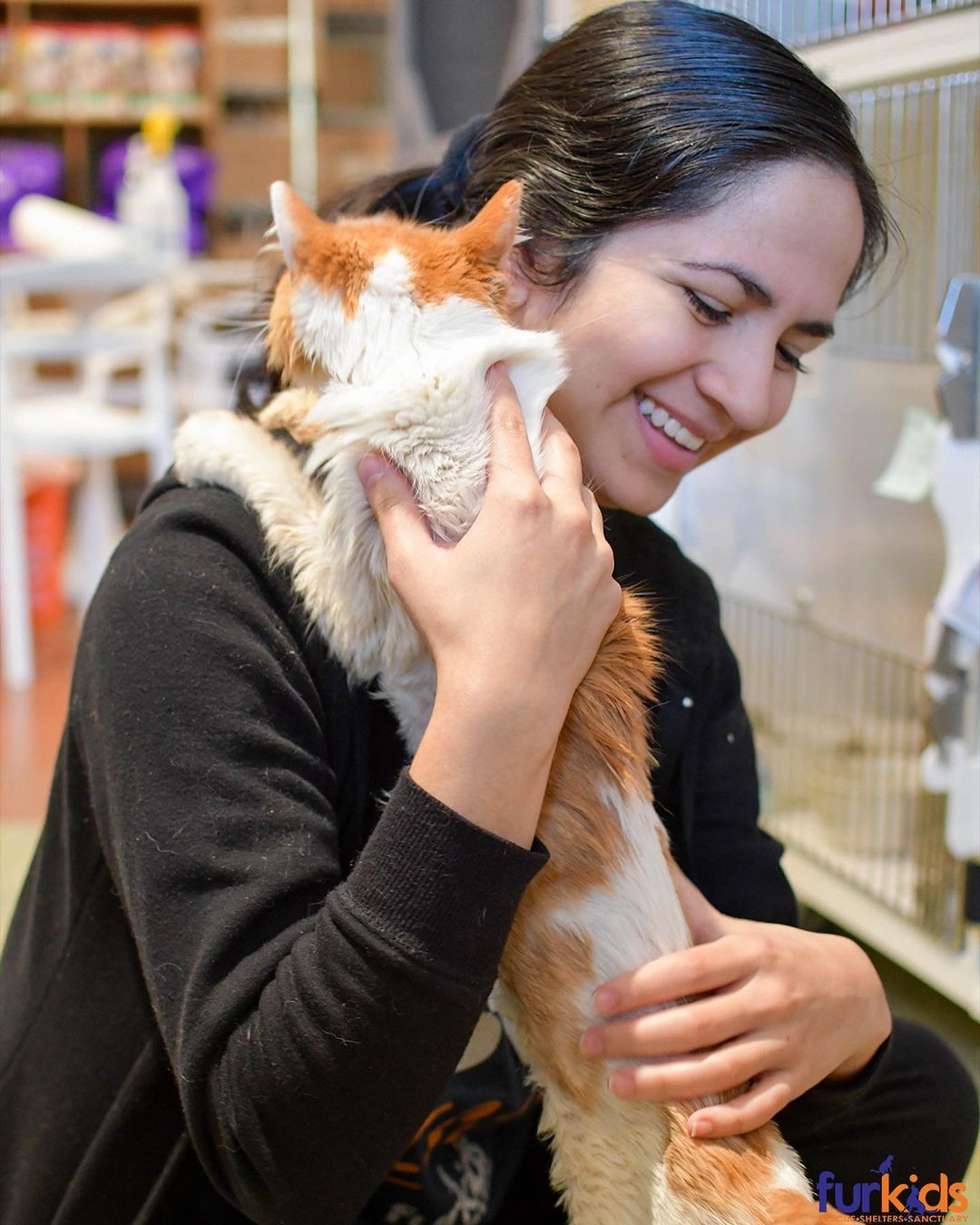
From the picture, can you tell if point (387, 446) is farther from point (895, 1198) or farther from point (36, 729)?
point (36, 729)

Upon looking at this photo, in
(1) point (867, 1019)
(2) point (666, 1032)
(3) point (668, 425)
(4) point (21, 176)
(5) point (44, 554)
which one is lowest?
(5) point (44, 554)

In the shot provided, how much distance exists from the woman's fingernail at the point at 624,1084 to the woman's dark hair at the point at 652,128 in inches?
19.5

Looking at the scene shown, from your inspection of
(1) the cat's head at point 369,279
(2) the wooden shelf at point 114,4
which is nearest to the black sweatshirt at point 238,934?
(1) the cat's head at point 369,279

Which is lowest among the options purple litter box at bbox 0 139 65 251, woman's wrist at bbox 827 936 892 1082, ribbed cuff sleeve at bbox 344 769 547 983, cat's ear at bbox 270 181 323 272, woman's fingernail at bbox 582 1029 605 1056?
purple litter box at bbox 0 139 65 251

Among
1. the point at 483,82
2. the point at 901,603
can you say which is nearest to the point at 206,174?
the point at 483,82

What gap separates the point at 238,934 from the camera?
620 millimetres

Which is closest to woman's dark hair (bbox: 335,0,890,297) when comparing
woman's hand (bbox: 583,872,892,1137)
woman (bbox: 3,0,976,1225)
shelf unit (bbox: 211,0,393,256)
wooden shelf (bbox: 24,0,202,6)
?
woman (bbox: 3,0,976,1225)

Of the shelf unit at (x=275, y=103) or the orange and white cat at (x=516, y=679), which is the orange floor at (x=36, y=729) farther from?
the shelf unit at (x=275, y=103)

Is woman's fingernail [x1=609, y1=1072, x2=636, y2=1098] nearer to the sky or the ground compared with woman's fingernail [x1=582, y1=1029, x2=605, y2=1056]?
nearer to the ground

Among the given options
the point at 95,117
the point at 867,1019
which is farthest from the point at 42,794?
the point at 95,117

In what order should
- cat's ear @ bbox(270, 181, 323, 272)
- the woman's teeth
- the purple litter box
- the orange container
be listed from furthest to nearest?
the purple litter box
the orange container
the woman's teeth
cat's ear @ bbox(270, 181, 323, 272)

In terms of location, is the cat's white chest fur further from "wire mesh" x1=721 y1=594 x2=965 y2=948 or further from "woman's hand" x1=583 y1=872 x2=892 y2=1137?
"wire mesh" x1=721 y1=594 x2=965 y2=948

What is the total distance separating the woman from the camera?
0.60m

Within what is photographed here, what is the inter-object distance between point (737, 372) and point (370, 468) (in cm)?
27
